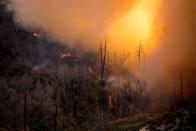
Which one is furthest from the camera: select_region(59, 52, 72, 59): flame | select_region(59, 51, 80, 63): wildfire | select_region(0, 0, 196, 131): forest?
select_region(59, 51, 80, 63): wildfire

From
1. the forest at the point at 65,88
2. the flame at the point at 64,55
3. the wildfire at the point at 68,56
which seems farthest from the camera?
the wildfire at the point at 68,56

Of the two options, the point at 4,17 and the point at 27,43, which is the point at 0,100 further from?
the point at 4,17

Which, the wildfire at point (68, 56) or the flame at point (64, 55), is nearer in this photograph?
the flame at point (64, 55)

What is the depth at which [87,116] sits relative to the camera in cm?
13225

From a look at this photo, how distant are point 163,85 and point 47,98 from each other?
224ft

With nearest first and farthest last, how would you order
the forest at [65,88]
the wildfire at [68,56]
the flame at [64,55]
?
the forest at [65,88]
the flame at [64,55]
the wildfire at [68,56]

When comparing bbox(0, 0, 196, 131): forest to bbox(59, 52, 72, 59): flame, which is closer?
bbox(0, 0, 196, 131): forest

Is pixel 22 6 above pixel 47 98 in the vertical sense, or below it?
above

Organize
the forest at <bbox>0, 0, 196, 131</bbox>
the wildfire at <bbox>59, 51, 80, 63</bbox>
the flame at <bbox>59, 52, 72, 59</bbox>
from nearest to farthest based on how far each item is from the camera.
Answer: the forest at <bbox>0, 0, 196, 131</bbox> < the flame at <bbox>59, 52, 72, 59</bbox> < the wildfire at <bbox>59, 51, 80, 63</bbox>

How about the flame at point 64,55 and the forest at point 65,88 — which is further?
the flame at point 64,55

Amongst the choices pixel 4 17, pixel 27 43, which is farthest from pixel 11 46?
pixel 4 17

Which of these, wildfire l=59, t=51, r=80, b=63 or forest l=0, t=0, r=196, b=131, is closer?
forest l=0, t=0, r=196, b=131

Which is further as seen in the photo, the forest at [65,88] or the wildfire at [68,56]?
the wildfire at [68,56]

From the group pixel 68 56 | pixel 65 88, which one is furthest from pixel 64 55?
pixel 65 88
